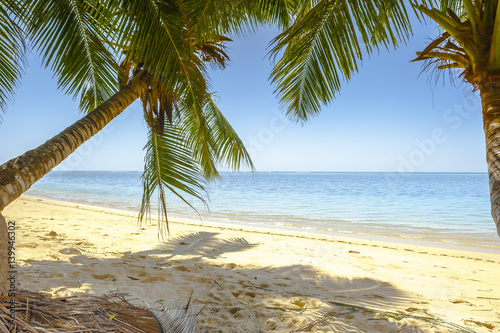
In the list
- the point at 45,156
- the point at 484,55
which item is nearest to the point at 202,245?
the point at 45,156

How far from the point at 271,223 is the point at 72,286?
750cm

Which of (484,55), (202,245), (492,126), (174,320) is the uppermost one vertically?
(484,55)

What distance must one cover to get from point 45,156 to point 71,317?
1458 millimetres

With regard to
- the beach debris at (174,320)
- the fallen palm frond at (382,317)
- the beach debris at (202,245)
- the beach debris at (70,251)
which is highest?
the beach debris at (174,320)

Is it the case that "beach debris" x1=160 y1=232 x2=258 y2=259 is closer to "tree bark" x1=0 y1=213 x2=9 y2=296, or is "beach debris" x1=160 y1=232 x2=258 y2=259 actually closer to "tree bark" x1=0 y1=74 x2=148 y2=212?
"tree bark" x1=0 y1=74 x2=148 y2=212

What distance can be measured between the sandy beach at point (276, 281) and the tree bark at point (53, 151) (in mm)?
867

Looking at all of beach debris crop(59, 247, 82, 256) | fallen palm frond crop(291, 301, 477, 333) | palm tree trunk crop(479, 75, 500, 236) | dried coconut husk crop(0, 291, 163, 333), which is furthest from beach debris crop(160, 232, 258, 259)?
palm tree trunk crop(479, 75, 500, 236)

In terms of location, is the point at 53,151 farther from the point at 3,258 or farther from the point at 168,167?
the point at 168,167

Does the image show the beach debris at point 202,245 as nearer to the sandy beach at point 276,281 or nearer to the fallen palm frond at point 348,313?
the sandy beach at point 276,281

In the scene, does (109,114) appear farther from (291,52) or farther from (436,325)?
(436,325)

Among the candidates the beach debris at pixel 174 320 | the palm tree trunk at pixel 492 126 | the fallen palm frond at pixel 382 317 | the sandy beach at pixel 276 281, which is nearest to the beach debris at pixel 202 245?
the sandy beach at pixel 276 281

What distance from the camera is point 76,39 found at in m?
3.18

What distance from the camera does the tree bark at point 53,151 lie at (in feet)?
6.10

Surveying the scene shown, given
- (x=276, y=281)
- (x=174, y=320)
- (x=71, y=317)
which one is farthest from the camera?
(x=276, y=281)
